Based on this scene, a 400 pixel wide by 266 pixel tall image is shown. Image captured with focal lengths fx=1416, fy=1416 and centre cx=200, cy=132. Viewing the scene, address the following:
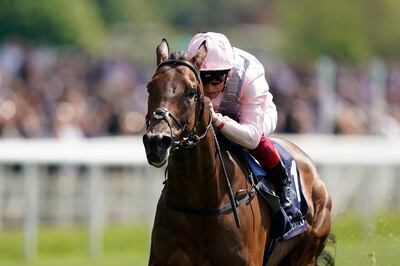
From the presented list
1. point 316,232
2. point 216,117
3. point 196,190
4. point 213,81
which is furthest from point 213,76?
point 316,232

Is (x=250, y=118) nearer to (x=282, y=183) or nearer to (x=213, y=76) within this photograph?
(x=213, y=76)

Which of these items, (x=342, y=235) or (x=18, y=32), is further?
(x=18, y=32)

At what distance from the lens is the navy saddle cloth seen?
26.0ft

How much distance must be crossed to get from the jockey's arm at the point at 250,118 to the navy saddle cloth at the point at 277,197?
187 millimetres

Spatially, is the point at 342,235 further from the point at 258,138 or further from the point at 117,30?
the point at 117,30

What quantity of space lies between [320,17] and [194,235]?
3653 centimetres

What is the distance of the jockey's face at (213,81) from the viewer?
24.7ft

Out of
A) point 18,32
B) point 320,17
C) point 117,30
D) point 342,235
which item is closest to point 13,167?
point 342,235

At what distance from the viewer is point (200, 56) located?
7.25m

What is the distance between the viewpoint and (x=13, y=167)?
13.9 m

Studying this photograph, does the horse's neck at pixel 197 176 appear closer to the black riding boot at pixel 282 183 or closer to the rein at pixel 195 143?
the rein at pixel 195 143

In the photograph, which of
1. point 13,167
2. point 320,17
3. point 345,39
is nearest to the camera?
point 13,167

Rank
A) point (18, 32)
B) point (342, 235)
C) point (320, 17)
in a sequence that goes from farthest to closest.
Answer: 1. point (320, 17)
2. point (18, 32)
3. point (342, 235)

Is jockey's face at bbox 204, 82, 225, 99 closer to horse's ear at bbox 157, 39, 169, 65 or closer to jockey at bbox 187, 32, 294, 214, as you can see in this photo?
jockey at bbox 187, 32, 294, 214
